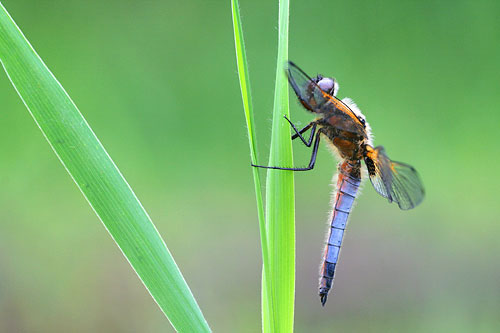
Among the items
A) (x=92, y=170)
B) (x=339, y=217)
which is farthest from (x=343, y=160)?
(x=92, y=170)

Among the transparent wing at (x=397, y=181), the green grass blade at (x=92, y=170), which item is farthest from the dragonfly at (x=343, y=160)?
the green grass blade at (x=92, y=170)

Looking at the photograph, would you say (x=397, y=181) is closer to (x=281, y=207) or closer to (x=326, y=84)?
(x=326, y=84)

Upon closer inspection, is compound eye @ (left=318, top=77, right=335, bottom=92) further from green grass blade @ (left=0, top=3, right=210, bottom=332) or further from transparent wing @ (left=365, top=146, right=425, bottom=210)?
green grass blade @ (left=0, top=3, right=210, bottom=332)

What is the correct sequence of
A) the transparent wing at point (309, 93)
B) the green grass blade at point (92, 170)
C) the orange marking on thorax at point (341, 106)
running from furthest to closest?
the orange marking on thorax at point (341, 106) → the transparent wing at point (309, 93) → the green grass blade at point (92, 170)

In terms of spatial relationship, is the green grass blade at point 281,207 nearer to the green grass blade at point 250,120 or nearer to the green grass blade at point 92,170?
the green grass blade at point 250,120

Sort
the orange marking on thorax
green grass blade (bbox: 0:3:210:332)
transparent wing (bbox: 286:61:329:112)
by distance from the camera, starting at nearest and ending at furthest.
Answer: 1. green grass blade (bbox: 0:3:210:332)
2. transparent wing (bbox: 286:61:329:112)
3. the orange marking on thorax

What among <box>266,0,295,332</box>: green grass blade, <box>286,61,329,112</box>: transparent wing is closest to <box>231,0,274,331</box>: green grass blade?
<box>266,0,295,332</box>: green grass blade
